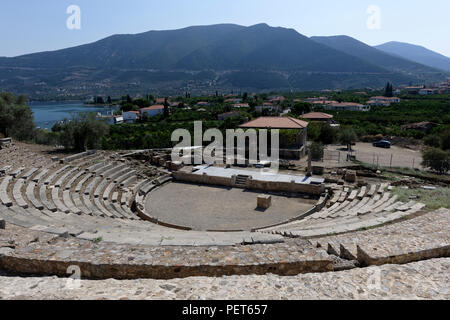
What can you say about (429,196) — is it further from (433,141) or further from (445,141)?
(433,141)

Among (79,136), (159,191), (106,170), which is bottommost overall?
(159,191)

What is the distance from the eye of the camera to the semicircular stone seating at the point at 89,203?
9344 mm

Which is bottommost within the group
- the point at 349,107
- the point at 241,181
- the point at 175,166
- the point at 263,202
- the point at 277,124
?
the point at 263,202

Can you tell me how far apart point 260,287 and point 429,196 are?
13.8 meters

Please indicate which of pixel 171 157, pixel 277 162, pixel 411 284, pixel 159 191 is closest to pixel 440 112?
pixel 277 162

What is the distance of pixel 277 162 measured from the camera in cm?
2770

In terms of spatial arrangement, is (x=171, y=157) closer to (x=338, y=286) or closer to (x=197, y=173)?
(x=197, y=173)

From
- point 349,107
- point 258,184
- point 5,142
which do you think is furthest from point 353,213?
point 349,107

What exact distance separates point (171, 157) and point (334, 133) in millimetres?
24692

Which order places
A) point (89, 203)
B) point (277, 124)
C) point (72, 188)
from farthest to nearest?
point (277, 124) < point (72, 188) < point (89, 203)

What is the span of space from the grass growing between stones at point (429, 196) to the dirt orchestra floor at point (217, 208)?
16.4 ft

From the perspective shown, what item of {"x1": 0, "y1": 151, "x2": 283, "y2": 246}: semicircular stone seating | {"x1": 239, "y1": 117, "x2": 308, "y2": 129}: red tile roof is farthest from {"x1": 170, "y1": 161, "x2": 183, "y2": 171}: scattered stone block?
{"x1": 239, "y1": 117, "x2": 308, "y2": 129}: red tile roof

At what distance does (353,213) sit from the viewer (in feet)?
46.4

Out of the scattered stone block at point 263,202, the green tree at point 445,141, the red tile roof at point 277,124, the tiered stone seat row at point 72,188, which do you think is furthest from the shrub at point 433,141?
the tiered stone seat row at point 72,188
